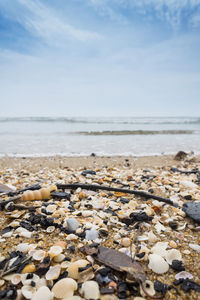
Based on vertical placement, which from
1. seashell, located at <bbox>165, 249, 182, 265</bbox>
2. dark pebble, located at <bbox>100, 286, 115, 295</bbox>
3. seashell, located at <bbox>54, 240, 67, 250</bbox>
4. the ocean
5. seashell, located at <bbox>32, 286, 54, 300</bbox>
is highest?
dark pebble, located at <bbox>100, 286, 115, 295</bbox>

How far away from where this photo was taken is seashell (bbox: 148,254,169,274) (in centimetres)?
135

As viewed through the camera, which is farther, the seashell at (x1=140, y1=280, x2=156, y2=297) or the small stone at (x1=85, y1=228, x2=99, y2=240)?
the small stone at (x1=85, y1=228, x2=99, y2=240)

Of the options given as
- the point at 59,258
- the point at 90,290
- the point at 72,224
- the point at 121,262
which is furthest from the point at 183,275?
the point at 72,224

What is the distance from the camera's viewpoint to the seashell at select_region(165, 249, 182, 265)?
1.46 metres

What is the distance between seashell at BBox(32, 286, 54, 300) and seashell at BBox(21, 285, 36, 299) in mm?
28

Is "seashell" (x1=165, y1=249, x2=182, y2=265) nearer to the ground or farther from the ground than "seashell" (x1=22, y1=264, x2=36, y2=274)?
nearer to the ground

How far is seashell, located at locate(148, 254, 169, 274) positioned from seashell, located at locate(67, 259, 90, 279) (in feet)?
1.57

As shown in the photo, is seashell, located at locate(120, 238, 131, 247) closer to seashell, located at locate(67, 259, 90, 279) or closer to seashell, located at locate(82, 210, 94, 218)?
seashell, located at locate(67, 259, 90, 279)

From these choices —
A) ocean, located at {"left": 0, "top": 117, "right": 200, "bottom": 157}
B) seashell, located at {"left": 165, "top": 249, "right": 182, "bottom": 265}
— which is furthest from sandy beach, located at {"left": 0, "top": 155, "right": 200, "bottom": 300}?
ocean, located at {"left": 0, "top": 117, "right": 200, "bottom": 157}

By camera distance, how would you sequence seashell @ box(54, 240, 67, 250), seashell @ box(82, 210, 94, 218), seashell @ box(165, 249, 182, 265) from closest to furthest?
1. seashell @ box(165, 249, 182, 265)
2. seashell @ box(54, 240, 67, 250)
3. seashell @ box(82, 210, 94, 218)

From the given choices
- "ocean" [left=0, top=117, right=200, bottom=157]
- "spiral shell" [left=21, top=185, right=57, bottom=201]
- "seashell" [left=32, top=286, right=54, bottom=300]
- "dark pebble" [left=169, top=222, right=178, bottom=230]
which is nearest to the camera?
"seashell" [left=32, top=286, right=54, bottom=300]

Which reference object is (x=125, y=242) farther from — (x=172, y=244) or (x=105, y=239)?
(x=172, y=244)

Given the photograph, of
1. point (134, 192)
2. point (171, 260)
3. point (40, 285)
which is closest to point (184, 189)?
point (134, 192)

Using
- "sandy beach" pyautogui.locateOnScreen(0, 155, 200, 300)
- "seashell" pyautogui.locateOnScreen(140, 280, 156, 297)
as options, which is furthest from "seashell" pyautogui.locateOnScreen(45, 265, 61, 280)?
"seashell" pyautogui.locateOnScreen(140, 280, 156, 297)
